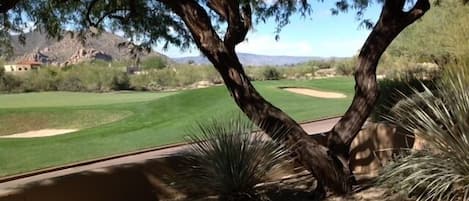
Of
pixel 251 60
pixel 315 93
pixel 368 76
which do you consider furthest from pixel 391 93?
pixel 251 60

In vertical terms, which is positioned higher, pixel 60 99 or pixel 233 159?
pixel 233 159

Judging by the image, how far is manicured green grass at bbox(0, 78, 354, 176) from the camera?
65.5ft

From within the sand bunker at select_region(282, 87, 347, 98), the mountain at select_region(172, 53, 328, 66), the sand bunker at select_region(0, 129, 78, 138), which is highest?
the mountain at select_region(172, 53, 328, 66)

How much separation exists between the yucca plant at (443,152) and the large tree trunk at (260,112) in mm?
1031

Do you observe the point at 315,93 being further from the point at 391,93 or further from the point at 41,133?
the point at 391,93

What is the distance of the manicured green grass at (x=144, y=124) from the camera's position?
19969 millimetres

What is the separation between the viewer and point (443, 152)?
6.07 meters

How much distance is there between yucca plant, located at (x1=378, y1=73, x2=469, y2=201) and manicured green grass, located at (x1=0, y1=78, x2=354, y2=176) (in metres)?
11.7

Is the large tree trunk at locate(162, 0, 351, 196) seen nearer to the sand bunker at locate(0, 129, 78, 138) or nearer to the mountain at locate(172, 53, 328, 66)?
the mountain at locate(172, 53, 328, 66)

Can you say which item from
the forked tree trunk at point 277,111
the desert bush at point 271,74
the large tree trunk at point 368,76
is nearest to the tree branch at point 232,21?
the forked tree trunk at point 277,111

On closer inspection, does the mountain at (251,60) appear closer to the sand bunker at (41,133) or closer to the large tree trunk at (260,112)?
the large tree trunk at (260,112)

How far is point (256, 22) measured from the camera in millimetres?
12852

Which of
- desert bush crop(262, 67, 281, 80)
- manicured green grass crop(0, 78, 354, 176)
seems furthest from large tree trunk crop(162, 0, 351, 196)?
desert bush crop(262, 67, 281, 80)

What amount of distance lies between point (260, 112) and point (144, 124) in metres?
21.3
